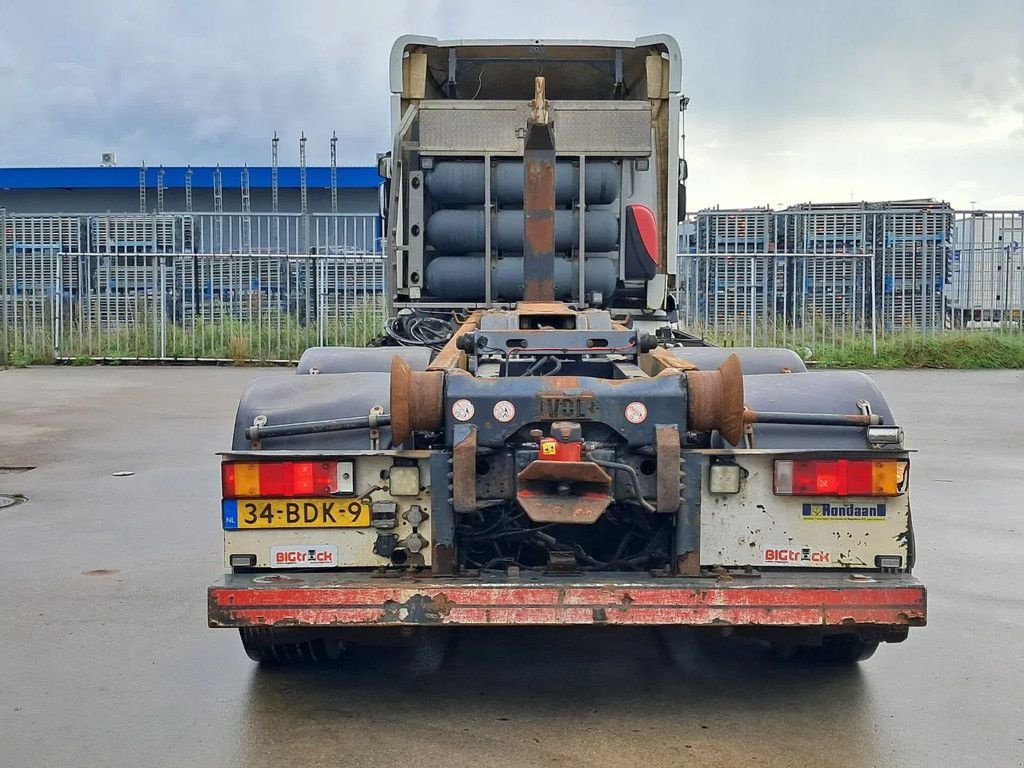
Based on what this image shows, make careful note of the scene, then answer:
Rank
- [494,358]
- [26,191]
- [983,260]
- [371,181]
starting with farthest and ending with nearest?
[26,191], [371,181], [983,260], [494,358]

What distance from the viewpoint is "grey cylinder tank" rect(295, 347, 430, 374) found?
592 cm

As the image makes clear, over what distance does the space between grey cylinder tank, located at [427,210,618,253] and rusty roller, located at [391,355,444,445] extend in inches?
138

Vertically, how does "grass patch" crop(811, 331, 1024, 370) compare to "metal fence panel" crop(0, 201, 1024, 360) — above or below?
below

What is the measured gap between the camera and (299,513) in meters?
4.66

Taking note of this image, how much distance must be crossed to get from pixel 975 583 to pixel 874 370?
14.8 m

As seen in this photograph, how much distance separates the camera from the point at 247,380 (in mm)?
19219

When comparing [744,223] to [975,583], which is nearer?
[975,583]

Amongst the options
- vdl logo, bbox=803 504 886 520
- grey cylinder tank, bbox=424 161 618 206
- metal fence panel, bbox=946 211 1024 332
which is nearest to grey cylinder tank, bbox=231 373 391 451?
vdl logo, bbox=803 504 886 520

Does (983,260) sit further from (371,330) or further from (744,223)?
(371,330)

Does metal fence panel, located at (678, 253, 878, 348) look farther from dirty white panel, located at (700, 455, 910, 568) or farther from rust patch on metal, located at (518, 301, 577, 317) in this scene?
dirty white panel, located at (700, 455, 910, 568)

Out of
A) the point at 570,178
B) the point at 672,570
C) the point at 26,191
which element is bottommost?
the point at 672,570

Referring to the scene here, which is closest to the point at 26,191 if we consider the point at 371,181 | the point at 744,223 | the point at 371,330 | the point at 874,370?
the point at 371,181

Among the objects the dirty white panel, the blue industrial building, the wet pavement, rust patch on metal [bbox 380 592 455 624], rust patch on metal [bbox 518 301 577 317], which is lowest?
the wet pavement

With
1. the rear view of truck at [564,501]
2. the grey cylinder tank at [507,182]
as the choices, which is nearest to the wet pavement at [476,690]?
the rear view of truck at [564,501]
